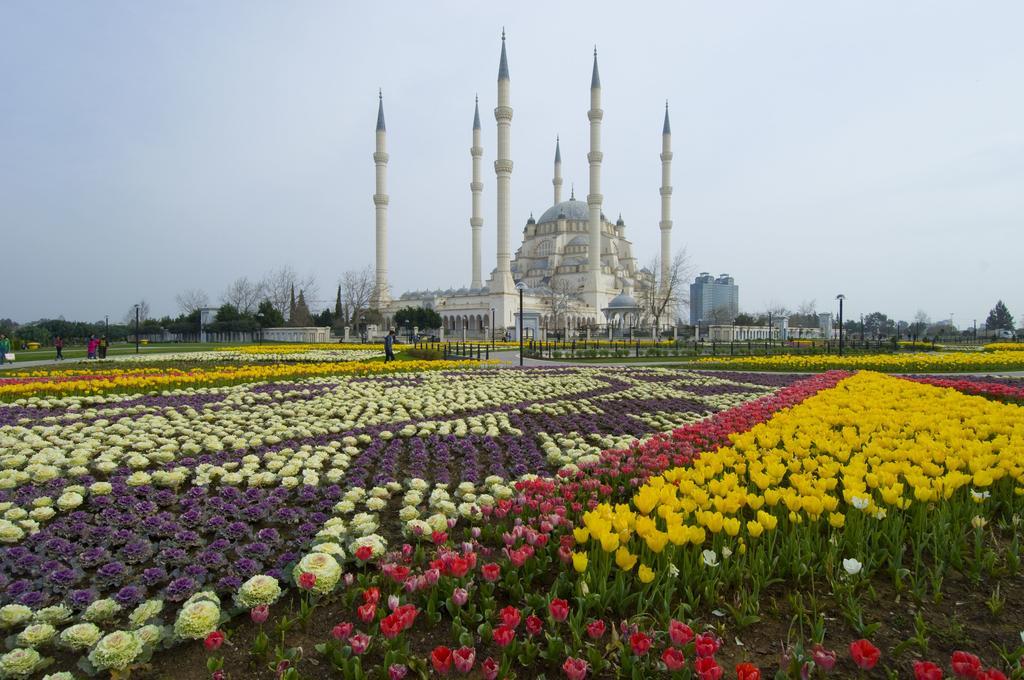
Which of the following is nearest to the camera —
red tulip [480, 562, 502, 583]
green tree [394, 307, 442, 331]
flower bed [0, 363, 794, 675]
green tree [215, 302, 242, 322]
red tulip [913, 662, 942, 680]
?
red tulip [913, 662, 942, 680]

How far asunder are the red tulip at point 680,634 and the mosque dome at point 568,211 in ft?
284

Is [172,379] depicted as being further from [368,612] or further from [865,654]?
[865,654]

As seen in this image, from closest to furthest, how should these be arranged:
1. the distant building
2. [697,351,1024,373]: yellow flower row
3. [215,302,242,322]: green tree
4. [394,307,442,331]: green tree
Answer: [697,351,1024,373]: yellow flower row
[215,302,242,322]: green tree
[394,307,442,331]: green tree
the distant building

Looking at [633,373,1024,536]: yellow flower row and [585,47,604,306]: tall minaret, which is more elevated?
[585,47,604,306]: tall minaret

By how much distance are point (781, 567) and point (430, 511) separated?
2.30 m

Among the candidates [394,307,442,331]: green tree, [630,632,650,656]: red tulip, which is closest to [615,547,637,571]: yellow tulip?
[630,632,650,656]: red tulip

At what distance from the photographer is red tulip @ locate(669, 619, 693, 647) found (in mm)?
1870

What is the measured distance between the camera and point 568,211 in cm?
8644

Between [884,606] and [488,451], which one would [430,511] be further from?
[884,606]

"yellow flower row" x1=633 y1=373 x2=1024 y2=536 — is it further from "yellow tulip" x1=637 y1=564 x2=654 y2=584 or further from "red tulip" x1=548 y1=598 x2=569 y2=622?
"red tulip" x1=548 y1=598 x2=569 y2=622

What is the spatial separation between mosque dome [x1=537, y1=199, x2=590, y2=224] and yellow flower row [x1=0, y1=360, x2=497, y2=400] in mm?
74102

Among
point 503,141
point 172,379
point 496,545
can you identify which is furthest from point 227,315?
point 496,545

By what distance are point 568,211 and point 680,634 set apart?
3452 inches

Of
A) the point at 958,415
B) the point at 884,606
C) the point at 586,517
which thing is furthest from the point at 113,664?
the point at 958,415
